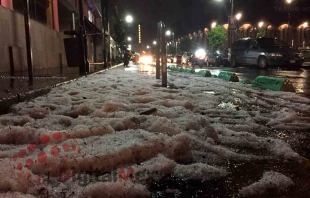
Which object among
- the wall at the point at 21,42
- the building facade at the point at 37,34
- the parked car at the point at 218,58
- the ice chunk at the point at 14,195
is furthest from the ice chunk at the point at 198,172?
the parked car at the point at 218,58

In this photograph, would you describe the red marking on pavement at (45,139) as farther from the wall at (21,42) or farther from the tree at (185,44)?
the tree at (185,44)

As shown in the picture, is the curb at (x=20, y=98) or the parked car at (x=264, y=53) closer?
the curb at (x=20, y=98)

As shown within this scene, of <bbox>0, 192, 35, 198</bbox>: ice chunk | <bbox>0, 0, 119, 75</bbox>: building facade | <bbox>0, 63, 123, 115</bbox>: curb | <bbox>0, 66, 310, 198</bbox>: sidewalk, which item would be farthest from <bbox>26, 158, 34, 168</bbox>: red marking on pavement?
<bbox>0, 0, 119, 75</bbox>: building facade

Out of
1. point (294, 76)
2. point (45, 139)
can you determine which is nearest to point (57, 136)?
point (45, 139)

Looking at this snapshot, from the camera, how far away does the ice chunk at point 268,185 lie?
6.39 feet

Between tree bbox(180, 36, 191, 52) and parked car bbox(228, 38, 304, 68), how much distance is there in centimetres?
5168

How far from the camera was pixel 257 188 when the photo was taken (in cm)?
198

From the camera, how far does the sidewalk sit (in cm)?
194

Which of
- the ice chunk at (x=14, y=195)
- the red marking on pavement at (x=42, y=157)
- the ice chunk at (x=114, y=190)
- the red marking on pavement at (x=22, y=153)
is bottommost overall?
the ice chunk at (x=114, y=190)

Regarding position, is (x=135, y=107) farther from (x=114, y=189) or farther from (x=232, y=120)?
(x=114, y=189)

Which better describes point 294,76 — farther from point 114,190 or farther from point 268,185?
point 114,190

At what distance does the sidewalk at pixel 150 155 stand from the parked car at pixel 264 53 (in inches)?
574

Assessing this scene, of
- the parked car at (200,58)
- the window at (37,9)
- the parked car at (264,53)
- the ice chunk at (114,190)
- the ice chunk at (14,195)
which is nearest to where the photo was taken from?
the ice chunk at (14,195)

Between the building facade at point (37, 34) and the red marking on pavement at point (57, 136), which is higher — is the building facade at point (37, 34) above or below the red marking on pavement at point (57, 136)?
above
